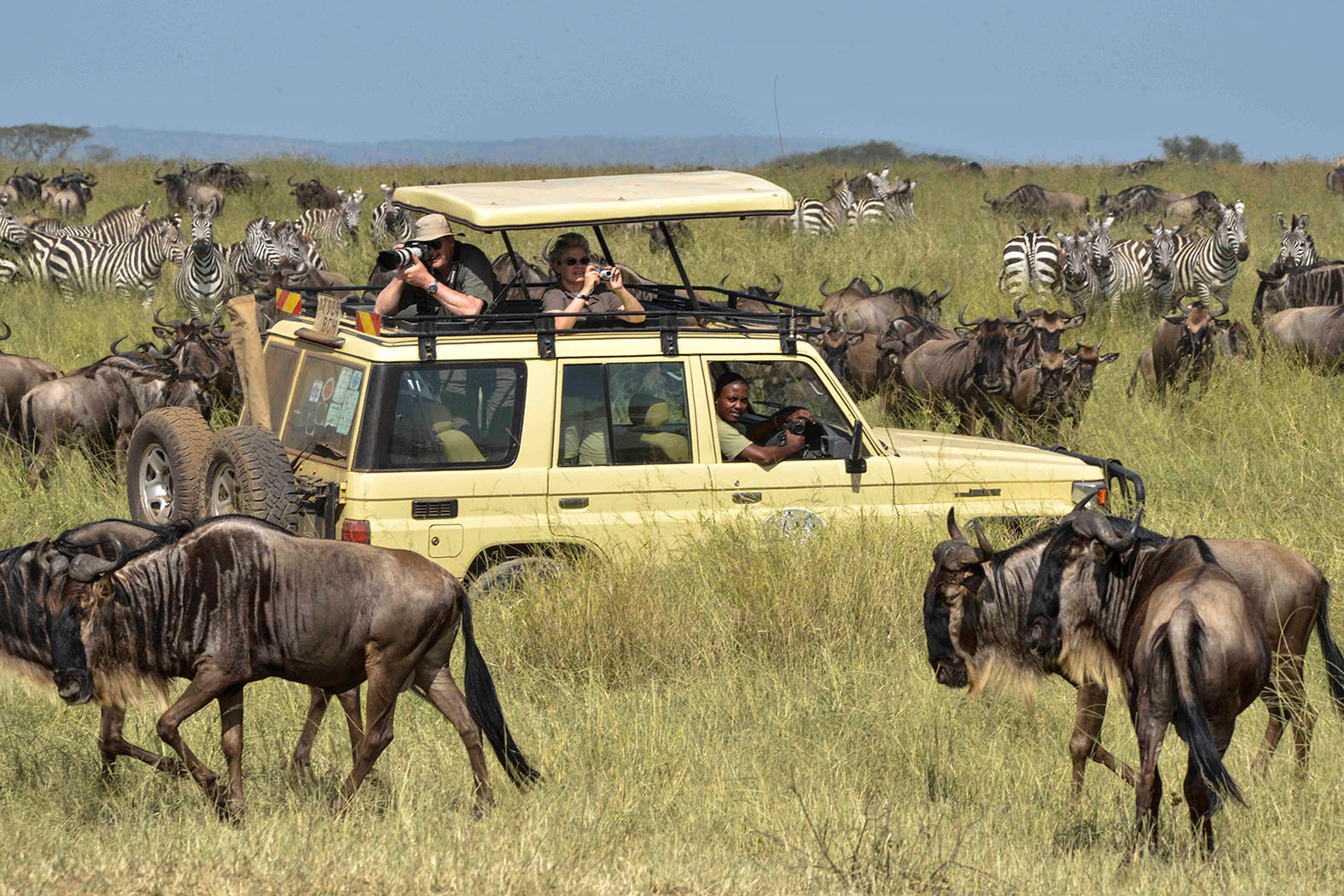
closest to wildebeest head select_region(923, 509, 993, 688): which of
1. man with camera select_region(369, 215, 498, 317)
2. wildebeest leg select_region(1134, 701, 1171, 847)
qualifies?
wildebeest leg select_region(1134, 701, 1171, 847)

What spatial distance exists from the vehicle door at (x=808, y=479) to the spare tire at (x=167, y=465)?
95.3 inches

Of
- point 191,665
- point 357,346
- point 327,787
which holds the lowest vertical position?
point 327,787

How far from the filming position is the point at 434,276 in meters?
8.55

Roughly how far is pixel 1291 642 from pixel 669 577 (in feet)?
9.70

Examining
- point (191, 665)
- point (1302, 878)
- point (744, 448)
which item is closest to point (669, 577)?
point (744, 448)

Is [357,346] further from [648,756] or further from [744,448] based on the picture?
[648,756]

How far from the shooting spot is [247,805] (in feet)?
17.1

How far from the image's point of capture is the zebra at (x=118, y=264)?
2094 centimetres

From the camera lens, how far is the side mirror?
7617 mm

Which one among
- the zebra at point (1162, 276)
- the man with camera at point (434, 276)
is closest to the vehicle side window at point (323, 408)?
the man with camera at point (434, 276)

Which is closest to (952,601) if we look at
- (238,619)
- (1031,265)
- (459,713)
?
(459,713)

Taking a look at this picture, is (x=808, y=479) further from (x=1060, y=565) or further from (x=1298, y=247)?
(x=1298, y=247)

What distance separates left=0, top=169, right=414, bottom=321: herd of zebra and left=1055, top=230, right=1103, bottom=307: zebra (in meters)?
8.36

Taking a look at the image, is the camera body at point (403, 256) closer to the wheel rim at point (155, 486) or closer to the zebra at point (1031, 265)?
the wheel rim at point (155, 486)
